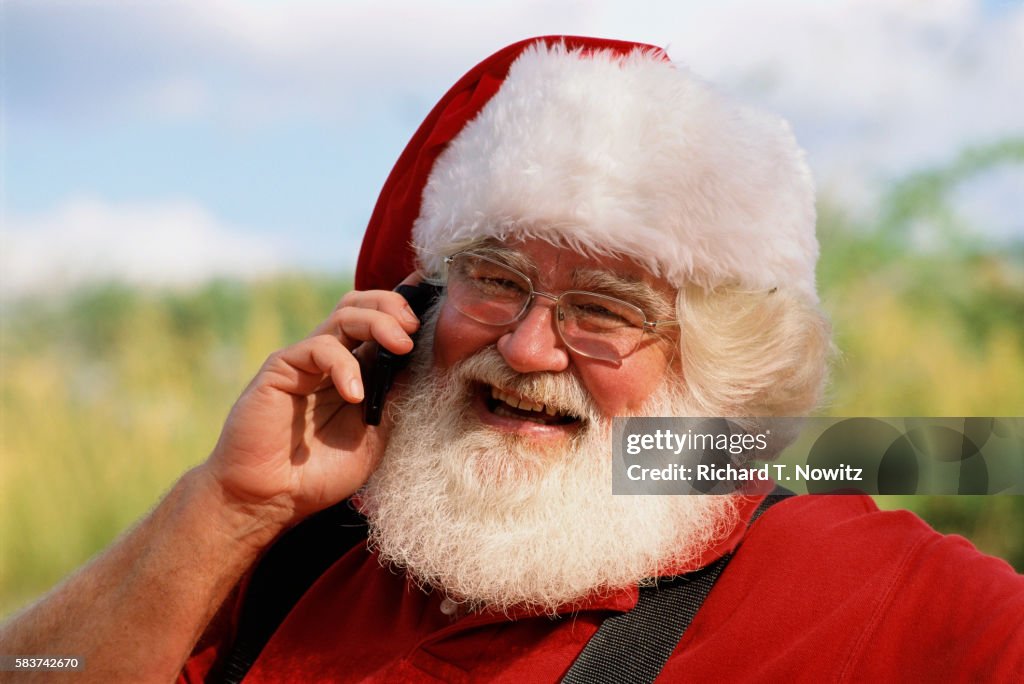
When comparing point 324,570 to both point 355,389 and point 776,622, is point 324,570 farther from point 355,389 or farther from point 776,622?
point 776,622

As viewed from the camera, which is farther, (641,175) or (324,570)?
(324,570)

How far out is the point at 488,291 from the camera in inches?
86.5

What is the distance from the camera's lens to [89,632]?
7.03ft

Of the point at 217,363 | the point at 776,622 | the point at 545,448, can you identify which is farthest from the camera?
the point at 217,363

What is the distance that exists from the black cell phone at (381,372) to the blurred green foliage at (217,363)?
8.32 feet

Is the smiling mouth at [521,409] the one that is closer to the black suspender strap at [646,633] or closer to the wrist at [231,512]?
the black suspender strap at [646,633]

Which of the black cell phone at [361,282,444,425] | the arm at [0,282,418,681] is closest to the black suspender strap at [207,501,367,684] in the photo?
the arm at [0,282,418,681]

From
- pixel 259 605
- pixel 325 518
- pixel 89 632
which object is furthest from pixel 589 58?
pixel 89 632

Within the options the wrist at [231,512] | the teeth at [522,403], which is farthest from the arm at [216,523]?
the teeth at [522,403]

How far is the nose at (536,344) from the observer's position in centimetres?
207

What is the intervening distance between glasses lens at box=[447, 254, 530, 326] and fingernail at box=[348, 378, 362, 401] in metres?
0.32

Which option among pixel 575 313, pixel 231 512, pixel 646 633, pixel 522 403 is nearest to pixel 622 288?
pixel 575 313

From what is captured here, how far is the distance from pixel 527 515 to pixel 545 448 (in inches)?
6.5

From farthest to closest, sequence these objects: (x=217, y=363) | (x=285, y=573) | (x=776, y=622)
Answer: (x=217, y=363) < (x=285, y=573) < (x=776, y=622)
